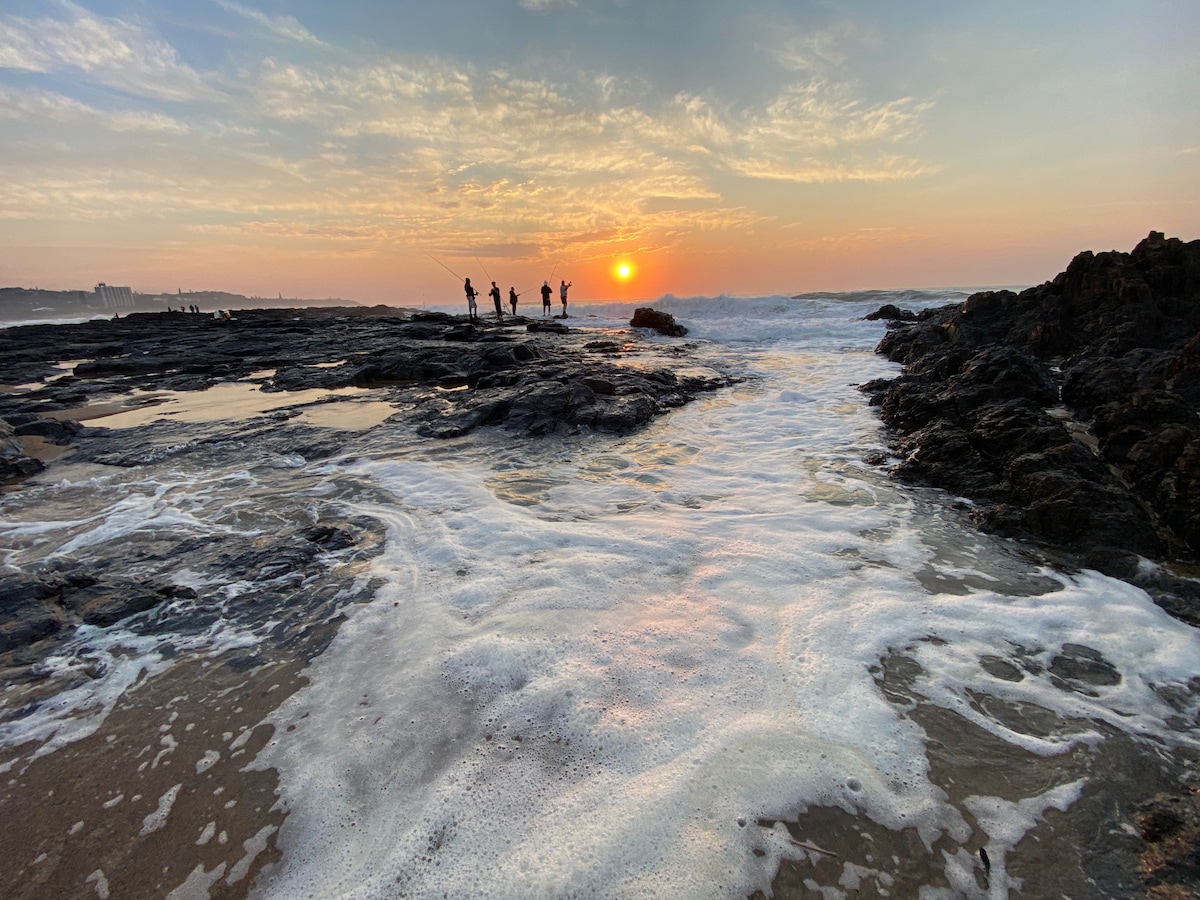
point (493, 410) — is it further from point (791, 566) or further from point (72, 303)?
point (72, 303)

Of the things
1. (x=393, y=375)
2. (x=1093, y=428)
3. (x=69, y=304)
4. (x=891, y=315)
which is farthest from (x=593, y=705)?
(x=69, y=304)

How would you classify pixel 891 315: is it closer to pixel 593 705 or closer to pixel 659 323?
pixel 659 323

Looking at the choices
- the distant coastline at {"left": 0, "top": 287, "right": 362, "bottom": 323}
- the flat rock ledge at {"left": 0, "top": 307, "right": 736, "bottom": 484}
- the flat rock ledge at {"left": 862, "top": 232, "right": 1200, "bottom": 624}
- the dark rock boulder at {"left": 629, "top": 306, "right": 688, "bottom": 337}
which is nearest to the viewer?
the flat rock ledge at {"left": 862, "top": 232, "right": 1200, "bottom": 624}

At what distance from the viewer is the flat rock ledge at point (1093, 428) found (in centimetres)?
409

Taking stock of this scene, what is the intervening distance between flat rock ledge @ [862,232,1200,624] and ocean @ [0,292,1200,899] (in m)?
0.49

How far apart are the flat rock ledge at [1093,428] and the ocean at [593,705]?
49cm

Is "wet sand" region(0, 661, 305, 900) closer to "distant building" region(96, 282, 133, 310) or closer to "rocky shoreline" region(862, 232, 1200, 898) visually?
"rocky shoreline" region(862, 232, 1200, 898)

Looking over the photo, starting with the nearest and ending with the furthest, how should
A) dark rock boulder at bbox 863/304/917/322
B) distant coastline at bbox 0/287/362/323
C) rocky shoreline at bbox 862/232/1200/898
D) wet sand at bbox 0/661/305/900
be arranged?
wet sand at bbox 0/661/305/900 < rocky shoreline at bbox 862/232/1200/898 < dark rock boulder at bbox 863/304/917/322 < distant coastline at bbox 0/287/362/323

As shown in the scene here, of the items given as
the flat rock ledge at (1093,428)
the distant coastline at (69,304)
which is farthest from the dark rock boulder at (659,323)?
the distant coastline at (69,304)

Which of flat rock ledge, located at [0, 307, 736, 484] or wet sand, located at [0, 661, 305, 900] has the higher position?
flat rock ledge, located at [0, 307, 736, 484]

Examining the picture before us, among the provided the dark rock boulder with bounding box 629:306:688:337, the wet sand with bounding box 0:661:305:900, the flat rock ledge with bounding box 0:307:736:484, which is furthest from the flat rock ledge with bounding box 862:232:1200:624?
the dark rock boulder with bounding box 629:306:688:337

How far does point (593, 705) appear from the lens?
8.83 feet

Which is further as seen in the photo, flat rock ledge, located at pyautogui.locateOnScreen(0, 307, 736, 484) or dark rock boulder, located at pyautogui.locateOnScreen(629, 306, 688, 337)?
dark rock boulder, located at pyautogui.locateOnScreen(629, 306, 688, 337)

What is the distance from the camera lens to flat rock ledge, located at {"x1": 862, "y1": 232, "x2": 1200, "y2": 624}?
4094 millimetres
